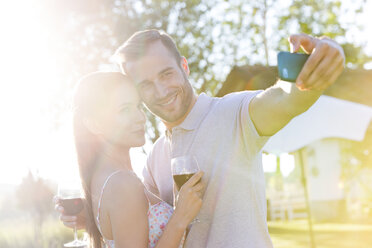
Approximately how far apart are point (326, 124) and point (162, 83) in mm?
5084

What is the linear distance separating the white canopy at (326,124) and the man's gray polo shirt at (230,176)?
497cm

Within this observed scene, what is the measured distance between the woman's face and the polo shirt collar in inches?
15.9

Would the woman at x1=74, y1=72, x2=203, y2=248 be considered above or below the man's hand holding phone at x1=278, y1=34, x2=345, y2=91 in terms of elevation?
below

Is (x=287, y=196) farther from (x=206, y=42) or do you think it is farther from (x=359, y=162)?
(x=206, y=42)

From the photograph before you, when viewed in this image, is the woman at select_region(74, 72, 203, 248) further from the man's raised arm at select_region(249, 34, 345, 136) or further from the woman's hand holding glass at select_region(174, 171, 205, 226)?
the man's raised arm at select_region(249, 34, 345, 136)

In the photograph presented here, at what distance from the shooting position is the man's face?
2.95 meters

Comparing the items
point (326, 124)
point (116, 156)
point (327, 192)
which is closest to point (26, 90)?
point (326, 124)

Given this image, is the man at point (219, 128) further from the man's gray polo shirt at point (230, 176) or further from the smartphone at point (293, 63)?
the smartphone at point (293, 63)

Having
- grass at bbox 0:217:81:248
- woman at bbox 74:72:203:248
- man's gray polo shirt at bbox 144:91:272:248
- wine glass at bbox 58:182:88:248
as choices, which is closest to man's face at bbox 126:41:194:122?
woman at bbox 74:72:203:248

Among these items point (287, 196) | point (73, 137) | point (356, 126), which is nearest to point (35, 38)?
point (356, 126)

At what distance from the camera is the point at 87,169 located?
295cm

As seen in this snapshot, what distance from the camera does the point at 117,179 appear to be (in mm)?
2611

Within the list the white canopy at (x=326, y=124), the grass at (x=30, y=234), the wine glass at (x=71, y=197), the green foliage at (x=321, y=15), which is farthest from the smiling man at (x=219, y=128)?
the green foliage at (x=321, y=15)

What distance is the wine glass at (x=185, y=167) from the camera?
2531 mm
